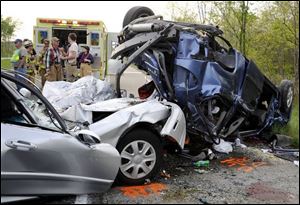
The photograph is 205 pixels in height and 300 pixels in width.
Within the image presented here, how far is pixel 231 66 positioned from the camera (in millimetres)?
6262

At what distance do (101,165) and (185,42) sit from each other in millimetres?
2482

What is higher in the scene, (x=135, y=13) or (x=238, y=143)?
(x=135, y=13)

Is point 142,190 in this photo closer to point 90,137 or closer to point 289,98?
point 90,137

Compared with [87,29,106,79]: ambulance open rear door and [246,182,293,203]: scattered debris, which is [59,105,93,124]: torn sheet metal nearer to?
[246,182,293,203]: scattered debris

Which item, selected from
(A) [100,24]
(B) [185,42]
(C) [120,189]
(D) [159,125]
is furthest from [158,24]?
(A) [100,24]

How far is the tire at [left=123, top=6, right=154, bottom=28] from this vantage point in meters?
7.16

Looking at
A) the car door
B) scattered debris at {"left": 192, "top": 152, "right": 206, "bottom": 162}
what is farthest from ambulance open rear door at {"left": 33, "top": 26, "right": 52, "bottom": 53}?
the car door

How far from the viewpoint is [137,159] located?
192 inches

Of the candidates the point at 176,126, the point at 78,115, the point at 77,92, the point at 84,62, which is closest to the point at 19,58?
the point at 84,62

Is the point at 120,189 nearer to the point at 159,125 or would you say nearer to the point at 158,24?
the point at 159,125

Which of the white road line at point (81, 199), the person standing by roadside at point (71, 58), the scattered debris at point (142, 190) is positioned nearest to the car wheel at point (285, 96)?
the scattered debris at point (142, 190)

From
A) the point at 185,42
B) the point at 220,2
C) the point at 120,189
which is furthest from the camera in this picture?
the point at 220,2

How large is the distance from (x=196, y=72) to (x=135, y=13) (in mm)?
1927

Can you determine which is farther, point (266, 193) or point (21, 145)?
point (266, 193)
